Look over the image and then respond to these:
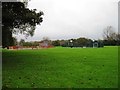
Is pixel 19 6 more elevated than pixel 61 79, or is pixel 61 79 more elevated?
pixel 19 6

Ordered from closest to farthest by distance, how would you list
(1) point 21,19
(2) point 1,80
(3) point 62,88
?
(3) point 62,88 < (2) point 1,80 < (1) point 21,19

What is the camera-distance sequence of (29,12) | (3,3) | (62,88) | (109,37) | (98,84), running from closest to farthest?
(62,88), (98,84), (3,3), (29,12), (109,37)

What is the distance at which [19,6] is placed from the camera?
84.6 ft

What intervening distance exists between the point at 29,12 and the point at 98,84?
53.7 ft

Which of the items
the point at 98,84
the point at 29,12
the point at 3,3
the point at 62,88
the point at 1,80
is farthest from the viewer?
the point at 29,12

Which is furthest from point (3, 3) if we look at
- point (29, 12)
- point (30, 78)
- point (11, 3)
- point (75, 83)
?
point (75, 83)

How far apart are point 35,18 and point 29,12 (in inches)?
30.9

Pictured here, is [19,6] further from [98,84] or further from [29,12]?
[98,84]

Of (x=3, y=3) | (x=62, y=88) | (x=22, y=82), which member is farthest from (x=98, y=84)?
(x=3, y=3)

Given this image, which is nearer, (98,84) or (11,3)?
(98,84)

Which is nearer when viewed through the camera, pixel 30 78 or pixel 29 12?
pixel 30 78

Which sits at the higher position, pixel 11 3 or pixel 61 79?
pixel 11 3

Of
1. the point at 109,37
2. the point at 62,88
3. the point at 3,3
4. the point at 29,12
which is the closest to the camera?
the point at 62,88

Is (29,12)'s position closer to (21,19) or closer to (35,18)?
(35,18)
